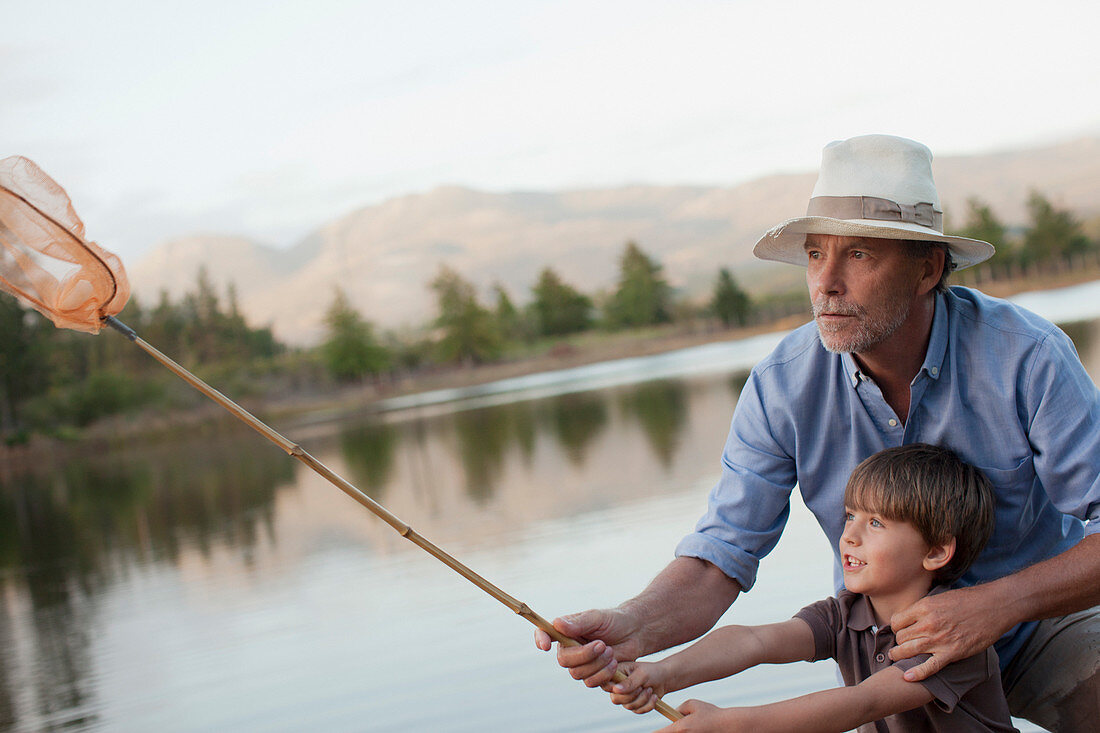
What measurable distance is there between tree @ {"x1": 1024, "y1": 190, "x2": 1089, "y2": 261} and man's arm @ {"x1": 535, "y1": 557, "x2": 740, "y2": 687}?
228ft

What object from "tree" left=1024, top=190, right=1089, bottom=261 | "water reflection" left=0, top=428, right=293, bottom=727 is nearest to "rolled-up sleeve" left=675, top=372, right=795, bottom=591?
"water reflection" left=0, top=428, right=293, bottom=727

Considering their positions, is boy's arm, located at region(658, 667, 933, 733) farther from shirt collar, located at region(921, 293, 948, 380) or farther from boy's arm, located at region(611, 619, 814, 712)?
shirt collar, located at region(921, 293, 948, 380)

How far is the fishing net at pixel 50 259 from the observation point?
179cm

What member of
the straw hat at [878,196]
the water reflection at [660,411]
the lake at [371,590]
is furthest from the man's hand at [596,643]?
the water reflection at [660,411]

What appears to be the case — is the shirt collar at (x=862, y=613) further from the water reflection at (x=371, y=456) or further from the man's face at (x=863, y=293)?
the water reflection at (x=371, y=456)

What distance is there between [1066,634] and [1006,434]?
0.41m

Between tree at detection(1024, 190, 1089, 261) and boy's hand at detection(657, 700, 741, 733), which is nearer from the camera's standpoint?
boy's hand at detection(657, 700, 741, 733)

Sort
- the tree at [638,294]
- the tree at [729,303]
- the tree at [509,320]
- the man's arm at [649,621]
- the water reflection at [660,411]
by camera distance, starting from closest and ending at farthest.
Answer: the man's arm at [649,621] < the water reflection at [660,411] < the tree at [729,303] < the tree at [509,320] < the tree at [638,294]

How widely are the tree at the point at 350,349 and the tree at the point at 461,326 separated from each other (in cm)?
455

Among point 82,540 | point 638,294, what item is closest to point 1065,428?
point 82,540

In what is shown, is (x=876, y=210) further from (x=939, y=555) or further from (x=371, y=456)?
(x=371, y=456)

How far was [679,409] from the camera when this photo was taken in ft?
47.2

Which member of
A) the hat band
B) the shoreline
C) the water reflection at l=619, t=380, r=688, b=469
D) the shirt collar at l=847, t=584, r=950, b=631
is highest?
the hat band

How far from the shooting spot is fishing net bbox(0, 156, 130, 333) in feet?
5.86
